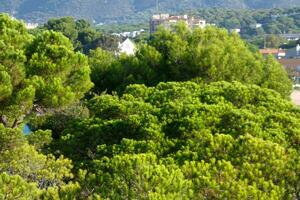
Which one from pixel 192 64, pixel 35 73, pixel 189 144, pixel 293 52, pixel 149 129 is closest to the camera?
pixel 189 144

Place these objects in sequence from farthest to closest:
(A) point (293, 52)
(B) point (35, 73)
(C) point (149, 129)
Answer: (A) point (293, 52)
(B) point (35, 73)
(C) point (149, 129)

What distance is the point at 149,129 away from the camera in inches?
444

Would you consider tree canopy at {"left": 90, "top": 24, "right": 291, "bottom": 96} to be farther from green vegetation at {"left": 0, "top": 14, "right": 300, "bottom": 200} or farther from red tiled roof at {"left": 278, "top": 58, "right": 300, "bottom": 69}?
red tiled roof at {"left": 278, "top": 58, "right": 300, "bottom": 69}

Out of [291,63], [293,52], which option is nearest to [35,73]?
[291,63]

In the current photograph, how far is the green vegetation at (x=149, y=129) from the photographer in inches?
332

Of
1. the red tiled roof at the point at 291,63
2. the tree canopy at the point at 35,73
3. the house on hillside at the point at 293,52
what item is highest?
the tree canopy at the point at 35,73

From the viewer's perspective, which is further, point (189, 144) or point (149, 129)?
point (149, 129)

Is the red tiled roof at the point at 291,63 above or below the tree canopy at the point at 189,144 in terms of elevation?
below

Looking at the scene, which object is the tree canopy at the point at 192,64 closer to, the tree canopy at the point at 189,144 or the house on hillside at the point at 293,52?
the tree canopy at the point at 189,144

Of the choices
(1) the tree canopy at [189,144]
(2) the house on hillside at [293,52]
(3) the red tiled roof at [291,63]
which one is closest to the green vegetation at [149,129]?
(1) the tree canopy at [189,144]

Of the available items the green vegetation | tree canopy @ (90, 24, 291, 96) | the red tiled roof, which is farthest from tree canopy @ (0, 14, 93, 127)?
the red tiled roof

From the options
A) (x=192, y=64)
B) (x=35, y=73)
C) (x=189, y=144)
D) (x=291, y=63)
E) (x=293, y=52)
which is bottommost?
(x=293, y=52)

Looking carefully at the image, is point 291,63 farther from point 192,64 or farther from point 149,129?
point 149,129

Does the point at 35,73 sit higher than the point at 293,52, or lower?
higher
